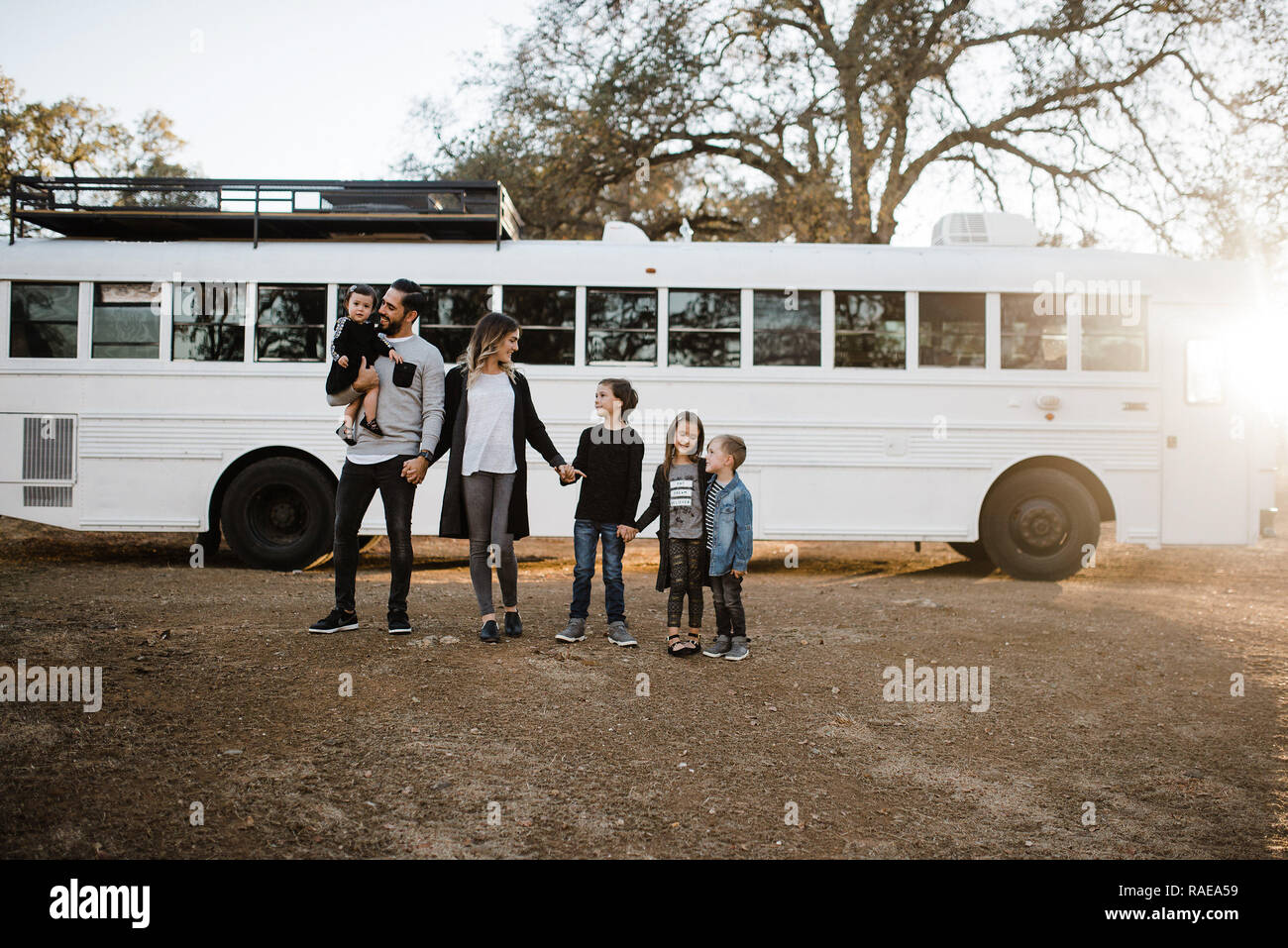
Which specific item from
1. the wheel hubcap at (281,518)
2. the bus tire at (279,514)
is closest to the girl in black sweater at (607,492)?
the bus tire at (279,514)

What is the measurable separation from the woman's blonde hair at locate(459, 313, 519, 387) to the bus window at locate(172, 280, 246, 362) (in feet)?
13.0

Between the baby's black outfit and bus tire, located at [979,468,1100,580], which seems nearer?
the baby's black outfit

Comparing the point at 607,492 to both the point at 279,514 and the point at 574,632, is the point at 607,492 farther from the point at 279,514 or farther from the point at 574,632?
the point at 279,514

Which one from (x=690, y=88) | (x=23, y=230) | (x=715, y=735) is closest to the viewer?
(x=715, y=735)

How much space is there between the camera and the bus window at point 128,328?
8.34m

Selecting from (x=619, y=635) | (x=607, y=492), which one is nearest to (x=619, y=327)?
(x=607, y=492)

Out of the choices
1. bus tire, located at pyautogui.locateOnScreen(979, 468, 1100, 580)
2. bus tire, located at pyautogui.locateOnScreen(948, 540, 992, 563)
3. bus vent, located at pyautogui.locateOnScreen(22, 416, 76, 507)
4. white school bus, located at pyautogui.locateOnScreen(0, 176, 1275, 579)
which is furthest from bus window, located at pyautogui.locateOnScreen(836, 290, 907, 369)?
bus vent, located at pyautogui.locateOnScreen(22, 416, 76, 507)

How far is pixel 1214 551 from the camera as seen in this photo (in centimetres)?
1243

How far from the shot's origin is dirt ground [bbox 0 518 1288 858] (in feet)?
10.4

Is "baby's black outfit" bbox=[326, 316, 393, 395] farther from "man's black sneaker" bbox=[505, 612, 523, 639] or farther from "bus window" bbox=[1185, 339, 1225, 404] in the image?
"bus window" bbox=[1185, 339, 1225, 404]

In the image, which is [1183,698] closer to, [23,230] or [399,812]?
[399,812]

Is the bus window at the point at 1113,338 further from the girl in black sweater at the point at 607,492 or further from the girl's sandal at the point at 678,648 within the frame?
the girl's sandal at the point at 678,648

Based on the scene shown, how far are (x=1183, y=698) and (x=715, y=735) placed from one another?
2.64 metres

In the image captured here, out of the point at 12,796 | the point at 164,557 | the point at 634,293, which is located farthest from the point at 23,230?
the point at 12,796
